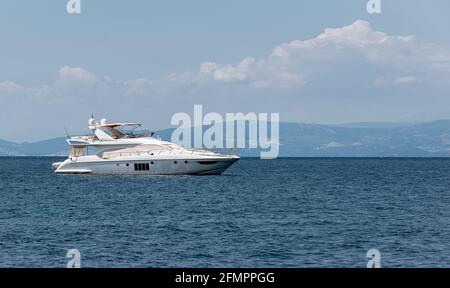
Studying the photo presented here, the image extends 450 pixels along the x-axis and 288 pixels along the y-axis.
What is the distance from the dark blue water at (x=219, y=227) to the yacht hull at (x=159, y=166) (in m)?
11.9

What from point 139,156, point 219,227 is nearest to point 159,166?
point 139,156

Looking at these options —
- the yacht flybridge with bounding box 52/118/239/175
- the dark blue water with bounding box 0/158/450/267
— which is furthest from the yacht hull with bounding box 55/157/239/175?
the dark blue water with bounding box 0/158/450/267

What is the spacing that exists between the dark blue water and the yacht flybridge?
12.1m

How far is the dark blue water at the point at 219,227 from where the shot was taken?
34.7 metres

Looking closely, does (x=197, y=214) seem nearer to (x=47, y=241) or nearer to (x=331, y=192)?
(x=47, y=241)

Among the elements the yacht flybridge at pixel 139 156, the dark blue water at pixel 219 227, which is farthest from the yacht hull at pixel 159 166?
the dark blue water at pixel 219 227

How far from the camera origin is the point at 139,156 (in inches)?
3706

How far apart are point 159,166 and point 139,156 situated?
3.11 m

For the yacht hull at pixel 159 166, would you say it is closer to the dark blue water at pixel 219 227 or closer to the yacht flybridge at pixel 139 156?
the yacht flybridge at pixel 139 156

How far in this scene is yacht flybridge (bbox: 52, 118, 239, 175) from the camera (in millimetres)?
93750

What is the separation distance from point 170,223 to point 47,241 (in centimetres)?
1104

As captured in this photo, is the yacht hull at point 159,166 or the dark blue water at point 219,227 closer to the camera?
the dark blue water at point 219,227

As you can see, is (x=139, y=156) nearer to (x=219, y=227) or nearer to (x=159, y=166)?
(x=159, y=166)

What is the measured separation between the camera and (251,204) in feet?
211
